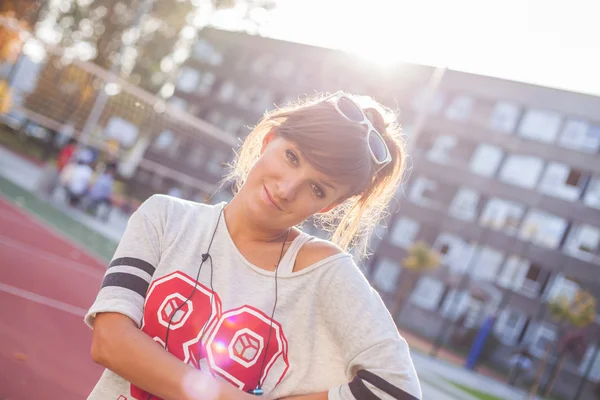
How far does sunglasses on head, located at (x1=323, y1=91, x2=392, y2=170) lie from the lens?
1.63 m

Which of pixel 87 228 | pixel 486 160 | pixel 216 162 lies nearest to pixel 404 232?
pixel 486 160

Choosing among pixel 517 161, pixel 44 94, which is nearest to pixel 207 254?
pixel 44 94

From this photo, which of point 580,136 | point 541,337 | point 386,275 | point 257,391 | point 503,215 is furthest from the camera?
point 386,275

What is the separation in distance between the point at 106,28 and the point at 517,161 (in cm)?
2277

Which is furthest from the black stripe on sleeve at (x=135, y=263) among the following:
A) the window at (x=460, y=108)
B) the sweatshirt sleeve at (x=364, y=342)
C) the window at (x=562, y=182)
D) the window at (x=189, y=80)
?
the window at (x=189, y=80)

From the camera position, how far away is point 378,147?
5.47ft

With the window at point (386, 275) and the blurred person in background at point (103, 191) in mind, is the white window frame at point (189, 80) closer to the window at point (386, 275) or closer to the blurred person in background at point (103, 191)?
the window at point (386, 275)

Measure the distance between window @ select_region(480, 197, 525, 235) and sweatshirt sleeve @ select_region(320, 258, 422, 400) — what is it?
31058 mm

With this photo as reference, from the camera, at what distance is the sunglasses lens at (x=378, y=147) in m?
1.64

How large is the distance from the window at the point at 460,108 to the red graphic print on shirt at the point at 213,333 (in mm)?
33328

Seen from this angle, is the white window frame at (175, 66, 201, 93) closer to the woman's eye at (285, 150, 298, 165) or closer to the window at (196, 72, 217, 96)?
the window at (196, 72, 217, 96)

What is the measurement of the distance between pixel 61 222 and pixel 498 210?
24191 millimetres

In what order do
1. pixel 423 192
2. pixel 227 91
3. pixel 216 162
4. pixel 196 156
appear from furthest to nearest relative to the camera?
pixel 227 91
pixel 196 156
pixel 216 162
pixel 423 192

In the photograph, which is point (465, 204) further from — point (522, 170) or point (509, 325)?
point (509, 325)
